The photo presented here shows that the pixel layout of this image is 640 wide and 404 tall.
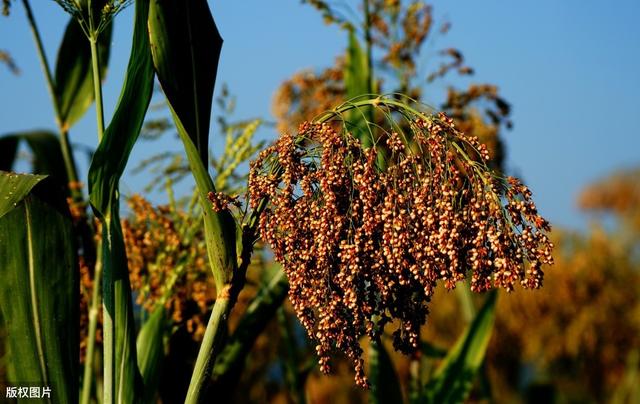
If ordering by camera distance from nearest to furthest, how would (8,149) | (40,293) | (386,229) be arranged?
(386,229), (40,293), (8,149)

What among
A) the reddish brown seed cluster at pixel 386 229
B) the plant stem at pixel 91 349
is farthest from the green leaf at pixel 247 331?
the reddish brown seed cluster at pixel 386 229

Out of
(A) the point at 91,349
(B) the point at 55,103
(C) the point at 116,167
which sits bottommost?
(A) the point at 91,349

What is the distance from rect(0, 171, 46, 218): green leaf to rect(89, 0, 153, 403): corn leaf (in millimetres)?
170

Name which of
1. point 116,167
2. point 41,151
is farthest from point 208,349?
point 41,151

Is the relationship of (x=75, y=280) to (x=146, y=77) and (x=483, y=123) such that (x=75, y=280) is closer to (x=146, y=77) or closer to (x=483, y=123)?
(x=146, y=77)

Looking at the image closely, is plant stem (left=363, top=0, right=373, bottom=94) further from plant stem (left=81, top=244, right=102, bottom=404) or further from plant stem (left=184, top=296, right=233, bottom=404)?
plant stem (left=184, top=296, right=233, bottom=404)

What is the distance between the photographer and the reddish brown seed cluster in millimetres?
1669

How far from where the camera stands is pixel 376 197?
1706 millimetres

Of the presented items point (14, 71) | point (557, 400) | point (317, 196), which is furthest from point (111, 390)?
point (557, 400)

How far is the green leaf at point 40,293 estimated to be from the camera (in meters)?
2.22

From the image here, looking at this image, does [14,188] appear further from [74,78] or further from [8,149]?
[8,149]

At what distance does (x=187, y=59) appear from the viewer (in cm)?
212

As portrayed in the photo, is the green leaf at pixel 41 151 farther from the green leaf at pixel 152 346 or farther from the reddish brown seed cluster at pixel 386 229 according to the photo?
the reddish brown seed cluster at pixel 386 229

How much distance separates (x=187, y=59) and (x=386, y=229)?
2.48 feet
